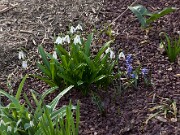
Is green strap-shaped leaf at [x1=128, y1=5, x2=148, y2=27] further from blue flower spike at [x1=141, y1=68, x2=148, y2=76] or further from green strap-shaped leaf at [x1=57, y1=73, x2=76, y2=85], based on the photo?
green strap-shaped leaf at [x1=57, y1=73, x2=76, y2=85]

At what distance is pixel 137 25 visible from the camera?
169 inches

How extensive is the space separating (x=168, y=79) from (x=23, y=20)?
1.71 metres

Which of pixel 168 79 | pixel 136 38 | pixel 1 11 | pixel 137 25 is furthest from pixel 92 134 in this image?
pixel 1 11

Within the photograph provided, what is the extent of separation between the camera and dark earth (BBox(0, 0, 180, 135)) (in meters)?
3.18

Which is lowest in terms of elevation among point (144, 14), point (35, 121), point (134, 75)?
point (35, 121)

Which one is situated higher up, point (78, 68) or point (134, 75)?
point (78, 68)

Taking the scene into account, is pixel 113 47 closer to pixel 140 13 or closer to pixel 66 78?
pixel 140 13

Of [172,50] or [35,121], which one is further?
[172,50]

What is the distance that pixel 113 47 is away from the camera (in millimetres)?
3975

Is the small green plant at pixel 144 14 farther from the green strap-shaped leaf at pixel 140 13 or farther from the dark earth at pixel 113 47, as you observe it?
the dark earth at pixel 113 47

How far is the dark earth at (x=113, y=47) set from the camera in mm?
3180

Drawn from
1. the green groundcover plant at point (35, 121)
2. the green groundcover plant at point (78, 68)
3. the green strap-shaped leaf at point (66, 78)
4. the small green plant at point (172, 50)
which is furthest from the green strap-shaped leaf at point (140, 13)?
the green groundcover plant at point (35, 121)

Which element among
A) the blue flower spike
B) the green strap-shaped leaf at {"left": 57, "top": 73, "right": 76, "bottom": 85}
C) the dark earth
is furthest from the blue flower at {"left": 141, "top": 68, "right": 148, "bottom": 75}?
the green strap-shaped leaf at {"left": 57, "top": 73, "right": 76, "bottom": 85}

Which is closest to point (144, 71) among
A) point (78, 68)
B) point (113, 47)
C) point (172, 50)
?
point (172, 50)
